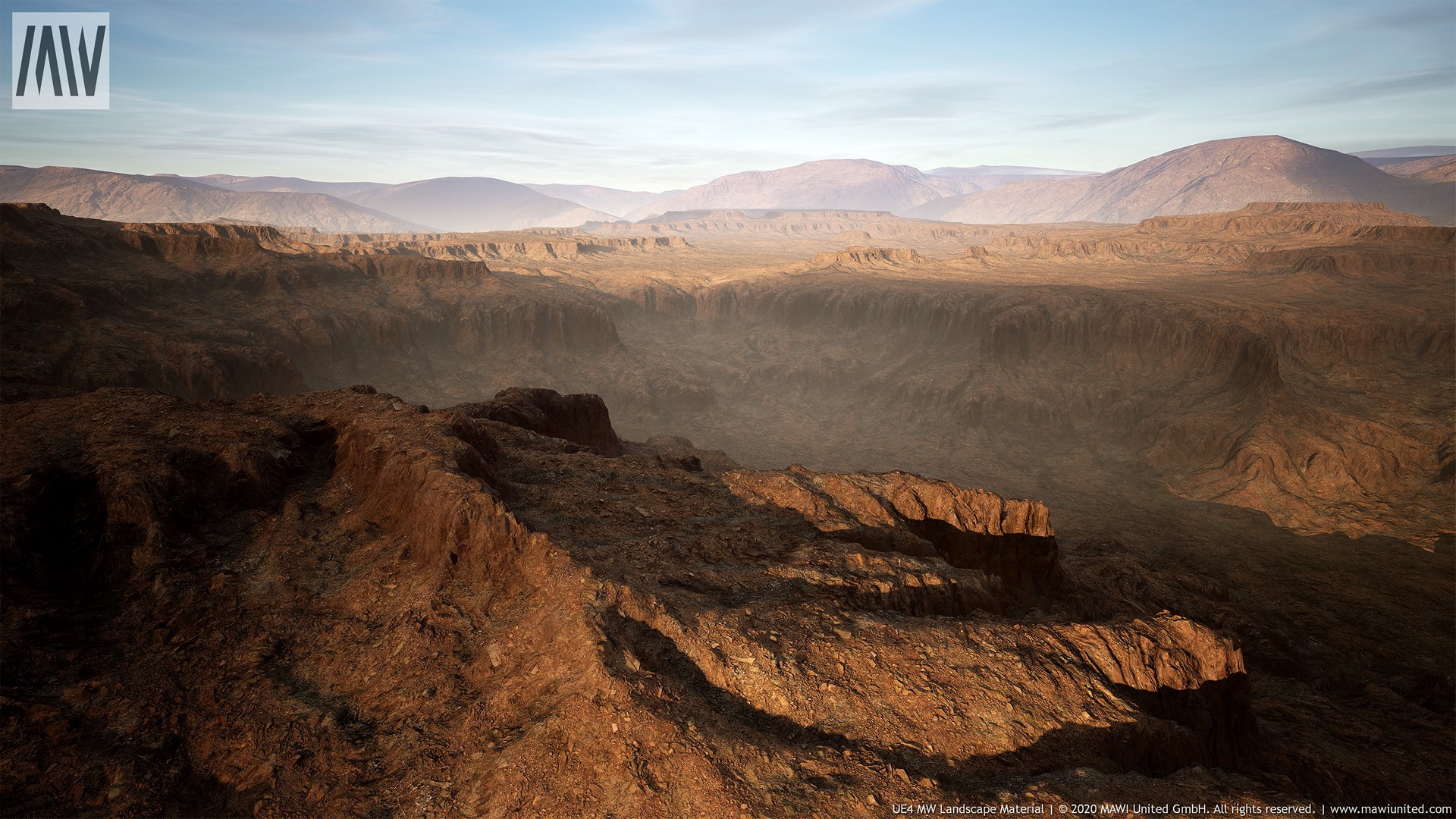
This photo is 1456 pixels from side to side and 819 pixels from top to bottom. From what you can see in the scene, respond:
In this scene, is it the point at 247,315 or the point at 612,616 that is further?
the point at 247,315

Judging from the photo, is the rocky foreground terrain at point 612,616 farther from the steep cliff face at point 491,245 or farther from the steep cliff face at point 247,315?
the steep cliff face at point 491,245

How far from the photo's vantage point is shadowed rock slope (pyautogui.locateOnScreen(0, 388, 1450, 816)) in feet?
26.3

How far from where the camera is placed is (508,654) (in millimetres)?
9609

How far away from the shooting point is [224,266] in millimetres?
46469

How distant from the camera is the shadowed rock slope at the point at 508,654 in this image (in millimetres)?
8031

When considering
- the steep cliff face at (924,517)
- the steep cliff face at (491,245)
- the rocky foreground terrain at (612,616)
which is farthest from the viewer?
the steep cliff face at (491,245)

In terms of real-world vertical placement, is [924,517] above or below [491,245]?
below

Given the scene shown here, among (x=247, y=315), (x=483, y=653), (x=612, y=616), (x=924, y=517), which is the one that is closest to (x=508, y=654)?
(x=483, y=653)

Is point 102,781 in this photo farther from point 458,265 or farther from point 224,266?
point 458,265

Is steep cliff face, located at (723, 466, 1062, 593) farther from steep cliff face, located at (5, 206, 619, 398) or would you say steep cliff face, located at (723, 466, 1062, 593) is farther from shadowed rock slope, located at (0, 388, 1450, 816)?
steep cliff face, located at (5, 206, 619, 398)

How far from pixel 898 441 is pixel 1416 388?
1264 inches

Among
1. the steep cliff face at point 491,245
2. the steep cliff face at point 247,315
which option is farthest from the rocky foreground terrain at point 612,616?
the steep cliff face at point 491,245

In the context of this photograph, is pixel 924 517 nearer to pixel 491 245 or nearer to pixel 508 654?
pixel 508 654

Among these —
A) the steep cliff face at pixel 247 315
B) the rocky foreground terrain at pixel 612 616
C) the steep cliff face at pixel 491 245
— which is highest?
the steep cliff face at pixel 491 245
